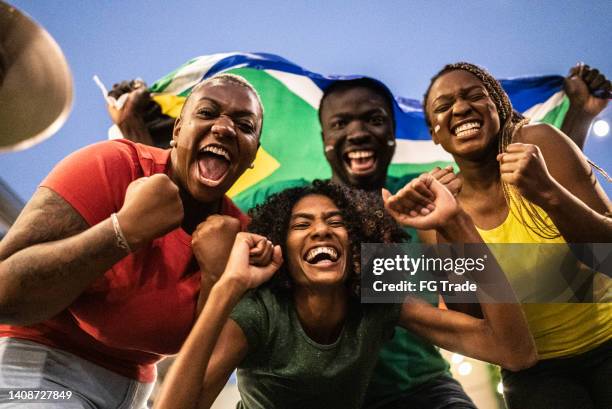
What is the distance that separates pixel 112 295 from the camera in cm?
105

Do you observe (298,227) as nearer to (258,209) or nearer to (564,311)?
(258,209)

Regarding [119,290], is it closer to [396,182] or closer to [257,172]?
[257,172]

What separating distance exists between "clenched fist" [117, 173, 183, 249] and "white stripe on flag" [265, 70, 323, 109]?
89 centimetres

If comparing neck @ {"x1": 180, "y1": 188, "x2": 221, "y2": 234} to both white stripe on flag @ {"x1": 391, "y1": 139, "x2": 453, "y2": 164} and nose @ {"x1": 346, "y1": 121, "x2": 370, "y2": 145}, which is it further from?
white stripe on flag @ {"x1": 391, "y1": 139, "x2": 453, "y2": 164}

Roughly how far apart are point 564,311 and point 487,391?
57 cm

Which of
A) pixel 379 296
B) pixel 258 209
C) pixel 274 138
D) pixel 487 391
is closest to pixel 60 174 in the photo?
pixel 258 209

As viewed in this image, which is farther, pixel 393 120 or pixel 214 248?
pixel 393 120

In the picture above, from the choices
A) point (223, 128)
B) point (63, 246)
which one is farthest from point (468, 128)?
point (63, 246)

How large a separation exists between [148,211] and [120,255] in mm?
93

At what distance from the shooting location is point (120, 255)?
940mm

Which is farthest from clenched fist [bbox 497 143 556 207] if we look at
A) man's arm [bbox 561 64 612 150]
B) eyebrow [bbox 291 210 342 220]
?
man's arm [bbox 561 64 612 150]

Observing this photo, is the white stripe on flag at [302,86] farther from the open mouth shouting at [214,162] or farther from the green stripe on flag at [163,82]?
the open mouth shouting at [214,162]

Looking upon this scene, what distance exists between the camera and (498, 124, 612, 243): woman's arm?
1.06m

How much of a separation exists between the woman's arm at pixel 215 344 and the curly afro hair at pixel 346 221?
0.11 metres
